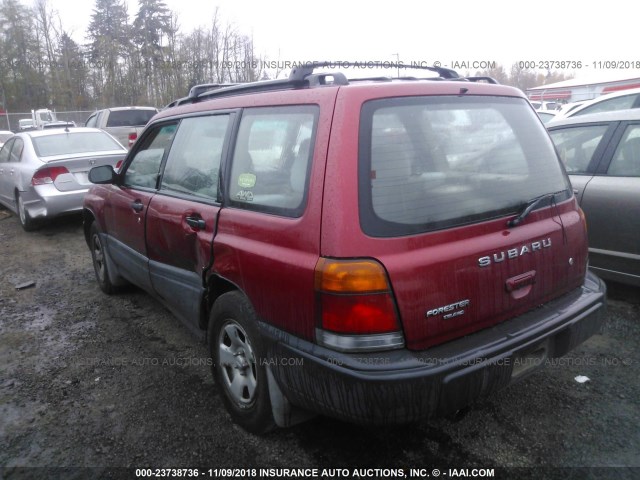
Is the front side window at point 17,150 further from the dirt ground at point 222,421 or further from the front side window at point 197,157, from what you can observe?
the front side window at point 197,157

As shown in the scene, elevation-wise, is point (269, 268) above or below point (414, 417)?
above

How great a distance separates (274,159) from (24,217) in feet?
22.3

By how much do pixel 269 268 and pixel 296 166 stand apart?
0.48 metres

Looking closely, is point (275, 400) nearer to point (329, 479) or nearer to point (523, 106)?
point (329, 479)

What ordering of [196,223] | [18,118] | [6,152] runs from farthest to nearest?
[18,118]
[6,152]
[196,223]

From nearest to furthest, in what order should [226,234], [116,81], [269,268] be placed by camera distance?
[269,268] → [226,234] → [116,81]

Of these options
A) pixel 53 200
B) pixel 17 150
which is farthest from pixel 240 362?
pixel 17 150

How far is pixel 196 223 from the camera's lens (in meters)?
2.81

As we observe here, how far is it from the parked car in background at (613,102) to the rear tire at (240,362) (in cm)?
755

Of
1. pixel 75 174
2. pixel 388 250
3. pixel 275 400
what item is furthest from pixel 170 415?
pixel 75 174

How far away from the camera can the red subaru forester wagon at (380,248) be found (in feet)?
6.47

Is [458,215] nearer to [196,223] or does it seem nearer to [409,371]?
[409,371]

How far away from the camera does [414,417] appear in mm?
1994

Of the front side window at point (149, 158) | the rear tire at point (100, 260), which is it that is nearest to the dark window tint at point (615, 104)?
the front side window at point (149, 158)
